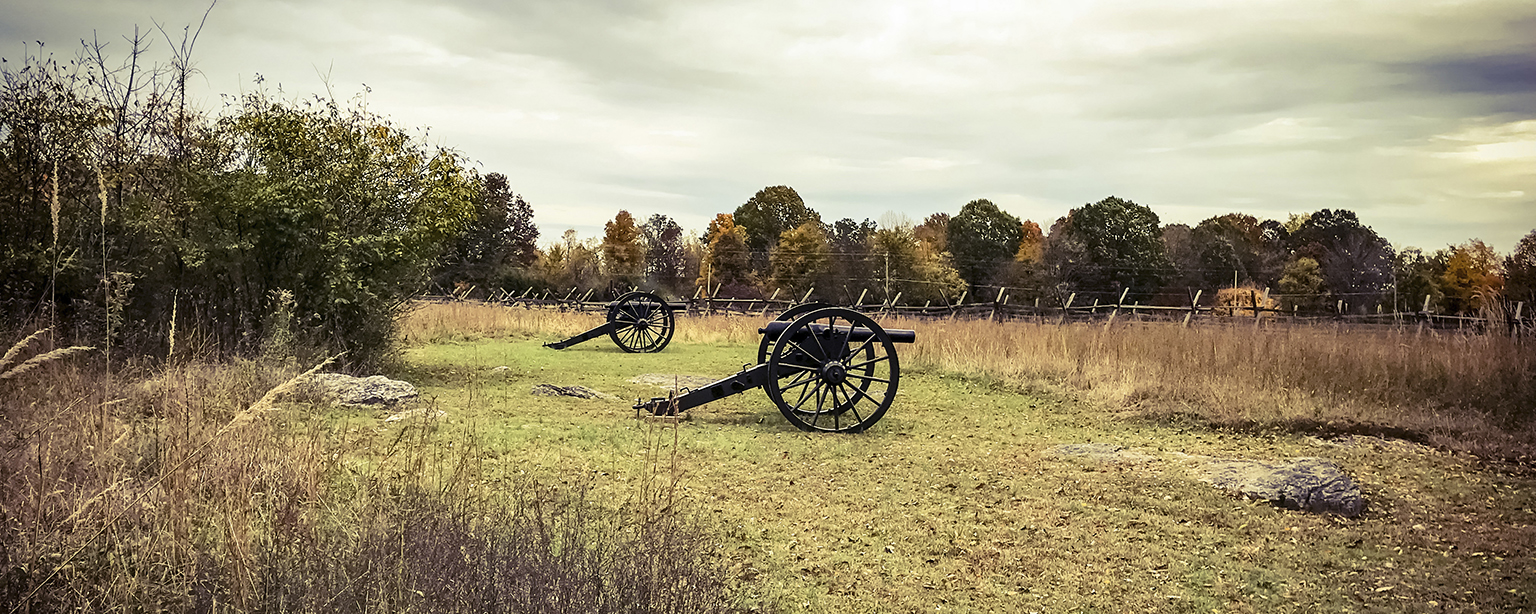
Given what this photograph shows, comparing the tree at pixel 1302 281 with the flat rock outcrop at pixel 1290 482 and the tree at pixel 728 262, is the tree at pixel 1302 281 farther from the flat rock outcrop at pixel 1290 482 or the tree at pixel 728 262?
the flat rock outcrop at pixel 1290 482

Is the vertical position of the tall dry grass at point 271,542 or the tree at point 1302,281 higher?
the tree at point 1302,281

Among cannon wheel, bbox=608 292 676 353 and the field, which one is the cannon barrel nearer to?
the field

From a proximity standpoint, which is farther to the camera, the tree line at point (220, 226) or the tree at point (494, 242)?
the tree at point (494, 242)

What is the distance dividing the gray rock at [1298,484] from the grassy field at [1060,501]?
0.14 meters

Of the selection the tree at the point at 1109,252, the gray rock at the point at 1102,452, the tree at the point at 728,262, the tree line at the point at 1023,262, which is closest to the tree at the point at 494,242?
the tree line at the point at 1023,262

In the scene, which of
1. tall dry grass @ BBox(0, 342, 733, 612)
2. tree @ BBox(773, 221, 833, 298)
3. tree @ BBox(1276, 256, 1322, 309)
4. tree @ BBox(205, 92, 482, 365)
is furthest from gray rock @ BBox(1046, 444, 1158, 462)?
tree @ BBox(1276, 256, 1322, 309)

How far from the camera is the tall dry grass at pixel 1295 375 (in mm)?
8773

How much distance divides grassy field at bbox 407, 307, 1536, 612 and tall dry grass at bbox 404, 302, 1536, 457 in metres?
0.08

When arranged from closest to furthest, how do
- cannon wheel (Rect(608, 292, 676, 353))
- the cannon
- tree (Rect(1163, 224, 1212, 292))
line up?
the cannon → cannon wheel (Rect(608, 292, 676, 353)) → tree (Rect(1163, 224, 1212, 292))

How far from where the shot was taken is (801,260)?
44.6 metres

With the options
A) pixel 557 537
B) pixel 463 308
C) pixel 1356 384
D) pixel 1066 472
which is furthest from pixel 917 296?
pixel 557 537

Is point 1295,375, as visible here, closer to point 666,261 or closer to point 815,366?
point 815,366

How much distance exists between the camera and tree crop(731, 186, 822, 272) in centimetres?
5397

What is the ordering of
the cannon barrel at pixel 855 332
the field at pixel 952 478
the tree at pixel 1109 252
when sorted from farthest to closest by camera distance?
the tree at pixel 1109 252 → the cannon barrel at pixel 855 332 → the field at pixel 952 478
